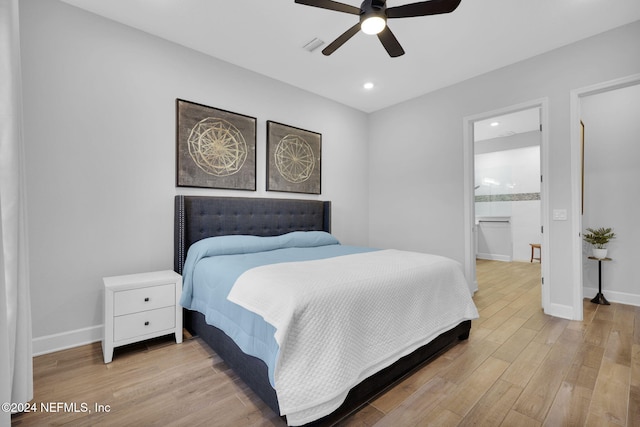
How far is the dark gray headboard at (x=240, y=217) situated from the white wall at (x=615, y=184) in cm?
344

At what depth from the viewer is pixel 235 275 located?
1.91 m

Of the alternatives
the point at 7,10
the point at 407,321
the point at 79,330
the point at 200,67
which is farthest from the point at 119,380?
the point at 200,67

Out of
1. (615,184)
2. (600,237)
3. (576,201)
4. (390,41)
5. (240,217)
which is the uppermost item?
(390,41)

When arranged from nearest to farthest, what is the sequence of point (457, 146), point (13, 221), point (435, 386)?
point (13, 221) < point (435, 386) < point (457, 146)

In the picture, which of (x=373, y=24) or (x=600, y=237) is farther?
(x=600, y=237)

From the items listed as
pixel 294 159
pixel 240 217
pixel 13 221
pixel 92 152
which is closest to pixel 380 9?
pixel 294 159

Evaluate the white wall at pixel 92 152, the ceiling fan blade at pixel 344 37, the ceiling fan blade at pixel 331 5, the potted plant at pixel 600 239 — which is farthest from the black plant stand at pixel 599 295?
the white wall at pixel 92 152

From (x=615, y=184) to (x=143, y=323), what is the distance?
533 centimetres

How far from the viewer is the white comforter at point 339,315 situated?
1.34m

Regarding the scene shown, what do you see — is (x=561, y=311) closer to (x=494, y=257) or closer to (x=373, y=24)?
(x=373, y=24)

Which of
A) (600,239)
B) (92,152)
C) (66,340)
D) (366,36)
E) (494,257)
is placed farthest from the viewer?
(494,257)

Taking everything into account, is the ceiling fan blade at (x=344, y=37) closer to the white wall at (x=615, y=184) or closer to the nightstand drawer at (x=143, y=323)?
the nightstand drawer at (x=143, y=323)

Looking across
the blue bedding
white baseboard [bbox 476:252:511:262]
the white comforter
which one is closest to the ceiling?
the blue bedding

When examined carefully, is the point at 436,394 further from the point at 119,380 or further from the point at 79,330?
the point at 79,330
